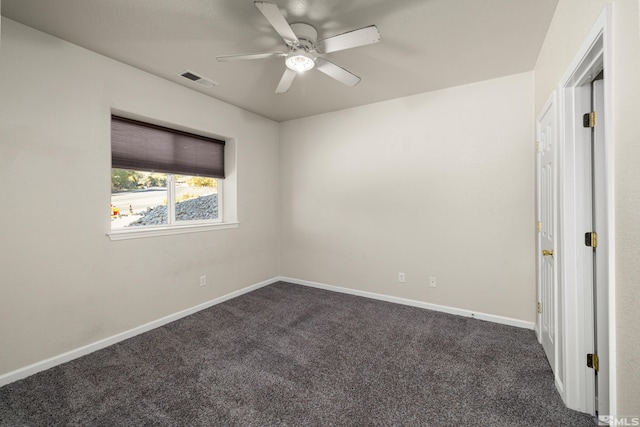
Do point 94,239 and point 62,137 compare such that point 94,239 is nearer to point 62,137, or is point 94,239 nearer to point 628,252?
point 62,137

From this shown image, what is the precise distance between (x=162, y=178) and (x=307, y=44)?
230 centimetres

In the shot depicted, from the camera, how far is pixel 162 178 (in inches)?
129

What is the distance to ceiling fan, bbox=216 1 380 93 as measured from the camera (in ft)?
5.68

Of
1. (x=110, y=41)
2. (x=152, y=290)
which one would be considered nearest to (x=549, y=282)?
(x=152, y=290)

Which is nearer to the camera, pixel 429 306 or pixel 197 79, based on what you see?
pixel 197 79

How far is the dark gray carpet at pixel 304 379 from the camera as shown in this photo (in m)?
1.70

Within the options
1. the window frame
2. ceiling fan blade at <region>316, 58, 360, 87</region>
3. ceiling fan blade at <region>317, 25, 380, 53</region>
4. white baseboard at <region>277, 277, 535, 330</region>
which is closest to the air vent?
the window frame

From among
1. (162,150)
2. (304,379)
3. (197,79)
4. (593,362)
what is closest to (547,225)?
(593,362)

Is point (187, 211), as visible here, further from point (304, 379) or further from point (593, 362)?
point (593, 362)

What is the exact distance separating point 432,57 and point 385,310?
8.94ft

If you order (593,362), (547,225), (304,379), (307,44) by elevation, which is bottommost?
(304,379)

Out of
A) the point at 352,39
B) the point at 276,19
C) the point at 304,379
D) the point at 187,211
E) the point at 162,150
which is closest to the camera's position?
the point at 276,19

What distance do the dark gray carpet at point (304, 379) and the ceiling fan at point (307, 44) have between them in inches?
92.3

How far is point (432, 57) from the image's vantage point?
2535mm
